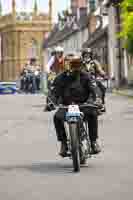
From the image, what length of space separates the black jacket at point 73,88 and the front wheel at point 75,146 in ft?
1.60

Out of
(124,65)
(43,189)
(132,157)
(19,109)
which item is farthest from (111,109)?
(124,65)

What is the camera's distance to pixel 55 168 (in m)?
12.5

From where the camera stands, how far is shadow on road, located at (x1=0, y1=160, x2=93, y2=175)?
1209cm

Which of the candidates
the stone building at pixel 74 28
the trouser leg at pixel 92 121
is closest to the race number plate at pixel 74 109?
the trouser leg at pixel 92 121

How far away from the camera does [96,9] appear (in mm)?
91000

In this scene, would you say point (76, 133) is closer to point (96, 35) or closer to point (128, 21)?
point (128, 21)

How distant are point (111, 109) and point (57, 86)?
714 inches

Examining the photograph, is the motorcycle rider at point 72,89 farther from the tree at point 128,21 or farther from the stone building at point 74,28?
the stone building at point 74,28

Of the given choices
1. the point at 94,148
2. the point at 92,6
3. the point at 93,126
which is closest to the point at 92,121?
the point at 93,126

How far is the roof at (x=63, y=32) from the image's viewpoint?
102m

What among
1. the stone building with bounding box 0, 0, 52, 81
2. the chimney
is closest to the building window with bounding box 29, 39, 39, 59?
the stone building with bounding box 0, 0, 52, 81

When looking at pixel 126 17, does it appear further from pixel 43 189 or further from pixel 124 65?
pixel 43 189

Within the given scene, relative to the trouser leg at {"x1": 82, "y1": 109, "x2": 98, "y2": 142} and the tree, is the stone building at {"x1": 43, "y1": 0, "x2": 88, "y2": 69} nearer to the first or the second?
the tree

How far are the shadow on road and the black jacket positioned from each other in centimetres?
98
